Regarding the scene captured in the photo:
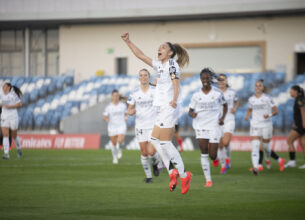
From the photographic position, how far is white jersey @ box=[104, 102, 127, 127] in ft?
70.2

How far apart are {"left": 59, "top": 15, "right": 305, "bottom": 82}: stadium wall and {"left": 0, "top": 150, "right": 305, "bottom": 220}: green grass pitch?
20.1 metres

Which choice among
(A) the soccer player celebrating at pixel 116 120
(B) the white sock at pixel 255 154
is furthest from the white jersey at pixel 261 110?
(A) the soccer player celebrating at pixel 116 120

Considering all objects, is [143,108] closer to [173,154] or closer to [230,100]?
[230,100]

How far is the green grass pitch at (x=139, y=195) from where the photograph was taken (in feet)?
29.2

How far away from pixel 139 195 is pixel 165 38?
27.8 meters

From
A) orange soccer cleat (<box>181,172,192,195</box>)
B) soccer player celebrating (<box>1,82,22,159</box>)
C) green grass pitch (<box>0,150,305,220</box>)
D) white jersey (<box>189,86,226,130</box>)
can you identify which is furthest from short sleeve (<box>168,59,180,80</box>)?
soccer player celebrating (<box>1,82,22,159</box>)

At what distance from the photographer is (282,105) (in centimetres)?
2944

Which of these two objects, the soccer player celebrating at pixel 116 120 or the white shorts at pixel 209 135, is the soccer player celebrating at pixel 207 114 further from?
the soccer player celebrating at pixel 116 120

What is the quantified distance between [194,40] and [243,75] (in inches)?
232

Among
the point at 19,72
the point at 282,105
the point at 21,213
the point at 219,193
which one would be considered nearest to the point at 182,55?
the point at 219,193

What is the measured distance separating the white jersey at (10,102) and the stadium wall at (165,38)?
57.9ft

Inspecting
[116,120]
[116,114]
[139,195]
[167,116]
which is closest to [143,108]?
[139,195]

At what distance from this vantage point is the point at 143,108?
49.2 feet

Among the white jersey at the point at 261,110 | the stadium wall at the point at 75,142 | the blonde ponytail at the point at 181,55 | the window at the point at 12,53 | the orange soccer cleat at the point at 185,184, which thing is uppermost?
the window at the point at 12,53
